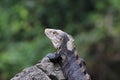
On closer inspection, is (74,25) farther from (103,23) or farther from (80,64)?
(80,64)

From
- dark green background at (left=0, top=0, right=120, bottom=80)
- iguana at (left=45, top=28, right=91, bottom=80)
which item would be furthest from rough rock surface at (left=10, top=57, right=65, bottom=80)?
dark green background at (left=0, top=0, right=120, bottom=80)

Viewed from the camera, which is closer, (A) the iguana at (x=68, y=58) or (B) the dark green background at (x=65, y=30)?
(A) the iguana at (x=68, y=58)

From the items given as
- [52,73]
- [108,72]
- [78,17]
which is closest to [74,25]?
[78,17]

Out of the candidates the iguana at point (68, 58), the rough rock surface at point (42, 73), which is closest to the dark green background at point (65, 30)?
the iguana at point (68, 58)

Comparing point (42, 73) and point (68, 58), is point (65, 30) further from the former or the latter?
point (42, 73)

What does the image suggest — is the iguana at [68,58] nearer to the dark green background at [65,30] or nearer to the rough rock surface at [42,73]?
the rough rock surface at [42,73]

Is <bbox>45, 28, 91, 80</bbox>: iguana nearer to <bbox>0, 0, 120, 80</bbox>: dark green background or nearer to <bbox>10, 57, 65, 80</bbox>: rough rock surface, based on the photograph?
<bbox>10, 57, 65, 80</bbox>: rough rock surface
